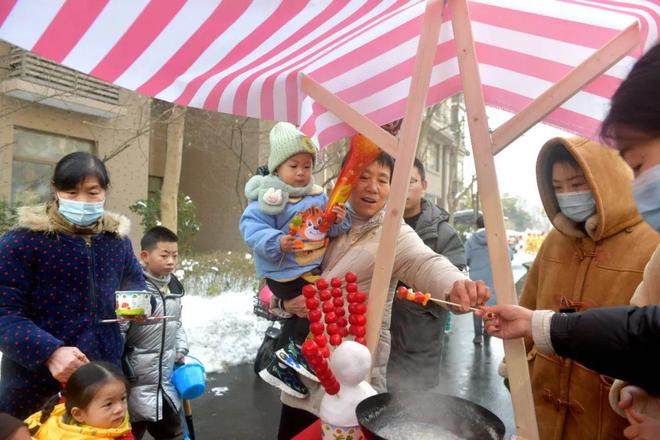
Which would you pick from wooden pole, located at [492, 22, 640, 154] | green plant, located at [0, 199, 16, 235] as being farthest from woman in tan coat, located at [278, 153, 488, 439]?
green plant, located at [0, 199, 16, 235]

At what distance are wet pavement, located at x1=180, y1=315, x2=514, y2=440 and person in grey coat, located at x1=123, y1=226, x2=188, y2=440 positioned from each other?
117 cm

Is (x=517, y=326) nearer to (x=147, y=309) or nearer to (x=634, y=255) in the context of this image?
(x=634, y=255)

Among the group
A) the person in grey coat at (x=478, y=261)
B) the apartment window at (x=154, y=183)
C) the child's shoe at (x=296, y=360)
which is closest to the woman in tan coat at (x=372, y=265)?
the child's shoe at (x=296, y=360)

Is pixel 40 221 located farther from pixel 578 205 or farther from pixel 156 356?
pixel 578 205

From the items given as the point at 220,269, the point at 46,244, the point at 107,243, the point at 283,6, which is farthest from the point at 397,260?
the point at 220,269

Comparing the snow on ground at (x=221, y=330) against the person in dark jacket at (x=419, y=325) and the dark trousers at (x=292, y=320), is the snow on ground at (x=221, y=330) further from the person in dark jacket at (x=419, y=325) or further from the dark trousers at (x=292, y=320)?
the dark trousers at (x=292, y=320)

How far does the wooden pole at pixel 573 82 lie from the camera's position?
1498mm

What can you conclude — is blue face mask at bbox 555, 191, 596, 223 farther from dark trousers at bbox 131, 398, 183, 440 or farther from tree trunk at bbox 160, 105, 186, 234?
tree trunk at bbox 160, 105, 186, 234

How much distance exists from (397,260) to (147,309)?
136 centimetres

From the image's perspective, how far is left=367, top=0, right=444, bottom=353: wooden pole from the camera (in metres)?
1.74

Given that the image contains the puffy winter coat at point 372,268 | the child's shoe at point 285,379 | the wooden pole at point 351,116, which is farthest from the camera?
the child's shoe at point 285,379

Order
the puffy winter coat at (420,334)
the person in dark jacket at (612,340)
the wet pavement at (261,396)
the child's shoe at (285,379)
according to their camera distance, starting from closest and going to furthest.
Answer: the person in dark jacket at (612,340) → the child's shoe at (285,379) → the puffy winter coat at (420,334) → the wet pavement at (261,396)

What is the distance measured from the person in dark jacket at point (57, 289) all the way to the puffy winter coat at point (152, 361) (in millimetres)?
643

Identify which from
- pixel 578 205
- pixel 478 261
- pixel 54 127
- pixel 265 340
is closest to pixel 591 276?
pixel 578 205
